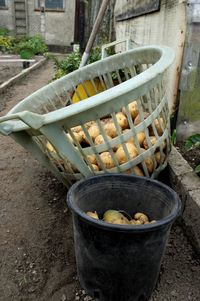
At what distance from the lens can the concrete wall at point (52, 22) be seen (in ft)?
54.8

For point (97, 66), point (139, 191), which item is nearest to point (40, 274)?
point (139, 191)

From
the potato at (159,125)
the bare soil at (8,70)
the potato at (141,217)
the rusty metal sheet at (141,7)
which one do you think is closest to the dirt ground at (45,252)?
A: the potato at (141,217)

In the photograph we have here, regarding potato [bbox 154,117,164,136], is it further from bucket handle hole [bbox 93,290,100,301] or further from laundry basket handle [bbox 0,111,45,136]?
bucket handle hole [bbox 93,290,100,301]

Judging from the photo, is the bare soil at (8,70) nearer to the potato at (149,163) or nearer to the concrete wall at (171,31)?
the concrete wall at (171,31)

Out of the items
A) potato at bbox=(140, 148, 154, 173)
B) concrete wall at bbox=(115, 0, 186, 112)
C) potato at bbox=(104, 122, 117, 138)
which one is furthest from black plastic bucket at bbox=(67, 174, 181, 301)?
concrete wall at bbox=(115, 0, 186, 112)

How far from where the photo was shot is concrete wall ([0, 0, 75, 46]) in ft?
54.8

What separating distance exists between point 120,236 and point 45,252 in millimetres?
826

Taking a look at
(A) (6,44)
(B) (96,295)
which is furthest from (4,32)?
(B) (96,295)

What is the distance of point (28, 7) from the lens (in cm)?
1680

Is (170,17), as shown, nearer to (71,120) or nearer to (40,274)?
(71,120)

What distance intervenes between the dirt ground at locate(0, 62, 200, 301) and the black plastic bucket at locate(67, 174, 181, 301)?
169mm

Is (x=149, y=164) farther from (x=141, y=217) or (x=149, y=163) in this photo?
(x=141, y=217)

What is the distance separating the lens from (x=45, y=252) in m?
2.02

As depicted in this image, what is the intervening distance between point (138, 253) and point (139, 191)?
1.46 feet
